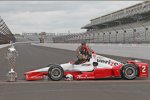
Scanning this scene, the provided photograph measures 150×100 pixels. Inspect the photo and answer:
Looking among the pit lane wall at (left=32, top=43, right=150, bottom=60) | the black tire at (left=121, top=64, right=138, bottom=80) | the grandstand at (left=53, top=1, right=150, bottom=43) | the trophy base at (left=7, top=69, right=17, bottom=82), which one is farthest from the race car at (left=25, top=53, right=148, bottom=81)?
the grandstand at (left=53, top=1, right=150, bottom=43)

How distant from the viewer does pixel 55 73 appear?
34.5 feet

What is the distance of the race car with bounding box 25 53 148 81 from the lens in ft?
34.7

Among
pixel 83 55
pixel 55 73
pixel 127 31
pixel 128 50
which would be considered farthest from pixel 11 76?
pixel 127 31

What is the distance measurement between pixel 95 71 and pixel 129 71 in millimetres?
1109

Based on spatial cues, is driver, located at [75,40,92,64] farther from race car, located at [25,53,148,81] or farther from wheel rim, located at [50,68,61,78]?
wheel rim, located at [50,68,61,78]

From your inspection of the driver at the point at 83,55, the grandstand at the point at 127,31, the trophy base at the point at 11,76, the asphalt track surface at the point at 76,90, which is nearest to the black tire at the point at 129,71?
the asphalt track surface at the point at 76,90

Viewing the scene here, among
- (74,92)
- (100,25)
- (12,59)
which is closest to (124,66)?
(74,92)

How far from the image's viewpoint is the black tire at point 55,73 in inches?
409

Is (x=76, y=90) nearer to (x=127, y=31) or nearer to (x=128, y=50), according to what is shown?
(x=128, y=50)

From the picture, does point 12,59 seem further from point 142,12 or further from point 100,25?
point 100,25

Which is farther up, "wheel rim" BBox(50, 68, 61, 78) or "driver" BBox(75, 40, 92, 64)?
"driver" BBox(75, 40, 92, 64)

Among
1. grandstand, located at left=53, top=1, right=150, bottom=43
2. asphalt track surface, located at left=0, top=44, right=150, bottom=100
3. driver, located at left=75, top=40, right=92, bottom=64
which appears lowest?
asphalt track surface, located at left=0, top=44, right=150, bottom=100

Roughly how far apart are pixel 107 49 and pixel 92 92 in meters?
25.2

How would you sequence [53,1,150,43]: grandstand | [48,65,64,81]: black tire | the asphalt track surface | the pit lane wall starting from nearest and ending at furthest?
the asphalt track surface → [48,65,64,81]: black tire → the pit lane wall → [53,1,150,43]: grandstand
